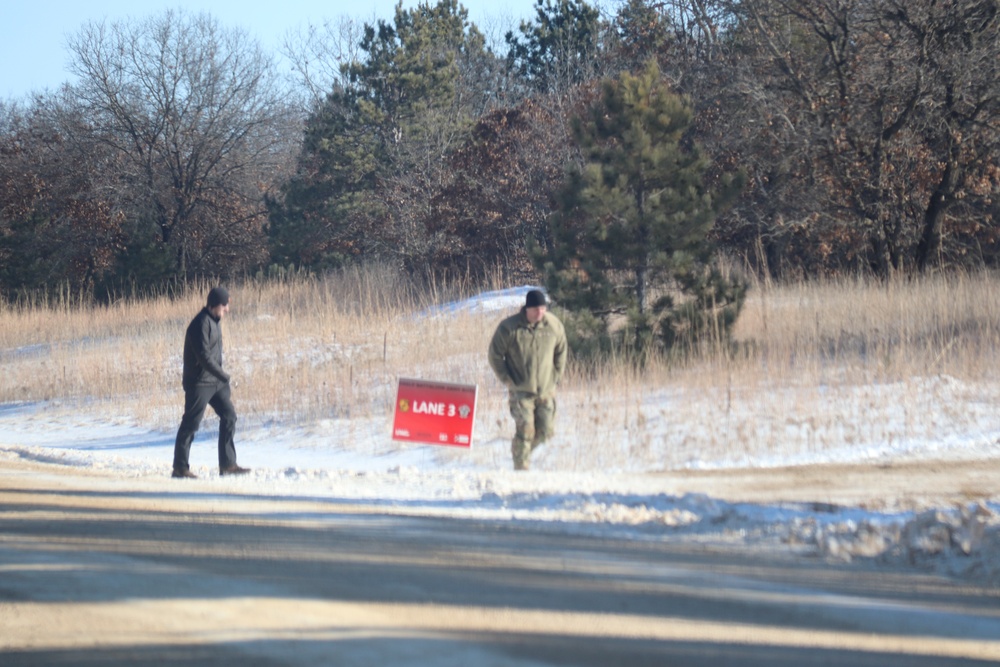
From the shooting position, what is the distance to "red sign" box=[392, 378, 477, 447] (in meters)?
10.2

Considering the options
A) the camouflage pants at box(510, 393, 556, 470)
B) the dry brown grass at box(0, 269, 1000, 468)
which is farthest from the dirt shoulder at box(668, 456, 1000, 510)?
the camouflage pants at box(510, 393, 556, 470)

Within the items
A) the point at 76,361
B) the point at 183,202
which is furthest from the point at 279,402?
the point at 183,202

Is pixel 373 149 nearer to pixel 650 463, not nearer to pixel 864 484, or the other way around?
pixel 650 463

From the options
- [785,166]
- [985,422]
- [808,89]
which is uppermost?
[808,89]

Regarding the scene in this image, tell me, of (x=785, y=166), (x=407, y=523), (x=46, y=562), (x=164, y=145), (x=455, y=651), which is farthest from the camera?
(x=164, y=145)

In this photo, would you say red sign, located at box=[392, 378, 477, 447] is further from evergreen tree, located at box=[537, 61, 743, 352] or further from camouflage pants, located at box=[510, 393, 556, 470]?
evergreen tree, located at box=[537, 61, 743, 352]

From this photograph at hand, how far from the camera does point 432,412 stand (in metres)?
10.2

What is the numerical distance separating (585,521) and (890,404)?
641 cm

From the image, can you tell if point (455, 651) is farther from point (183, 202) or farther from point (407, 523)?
point (183, 202)

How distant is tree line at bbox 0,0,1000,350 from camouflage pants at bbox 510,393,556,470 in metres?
5.63

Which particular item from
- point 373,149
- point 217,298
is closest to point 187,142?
point 373,149

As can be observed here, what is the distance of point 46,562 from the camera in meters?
6.37

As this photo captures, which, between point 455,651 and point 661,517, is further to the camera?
point 661,517

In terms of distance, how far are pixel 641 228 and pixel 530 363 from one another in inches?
252
